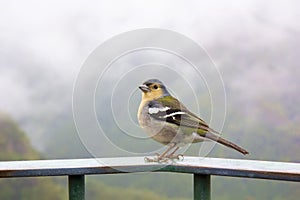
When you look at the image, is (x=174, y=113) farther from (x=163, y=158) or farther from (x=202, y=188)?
(x=202, y=188)

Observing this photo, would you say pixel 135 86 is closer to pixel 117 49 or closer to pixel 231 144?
pixel 117 49

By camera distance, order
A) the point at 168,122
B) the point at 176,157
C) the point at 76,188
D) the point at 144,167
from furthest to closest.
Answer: the point at 168,122 → the point at 176,157 → the point at 144,167 → the point at 76,188

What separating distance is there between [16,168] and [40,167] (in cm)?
7

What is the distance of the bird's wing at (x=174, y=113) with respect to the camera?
2.00 meters

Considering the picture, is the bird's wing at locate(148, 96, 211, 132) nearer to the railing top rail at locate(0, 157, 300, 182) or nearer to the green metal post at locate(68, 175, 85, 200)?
the railing top rail at locate(0, 157, 300, 182)

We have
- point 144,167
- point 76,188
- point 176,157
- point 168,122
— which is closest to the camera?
point 76,188

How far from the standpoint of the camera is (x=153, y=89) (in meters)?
2.10

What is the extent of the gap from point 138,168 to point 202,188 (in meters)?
0.21

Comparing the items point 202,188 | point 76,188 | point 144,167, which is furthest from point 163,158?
point 76,188

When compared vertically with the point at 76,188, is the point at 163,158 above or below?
above

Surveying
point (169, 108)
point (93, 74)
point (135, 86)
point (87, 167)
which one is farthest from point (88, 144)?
point (169, 108)

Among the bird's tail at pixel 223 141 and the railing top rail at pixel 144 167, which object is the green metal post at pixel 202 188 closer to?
the railing top rail at pixel 144 167

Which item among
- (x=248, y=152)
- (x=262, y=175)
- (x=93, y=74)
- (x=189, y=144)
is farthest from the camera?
(x=189, y=144)

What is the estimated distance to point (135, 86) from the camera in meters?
1.92
